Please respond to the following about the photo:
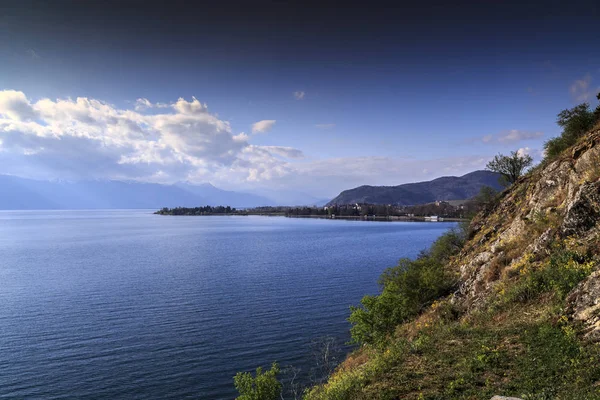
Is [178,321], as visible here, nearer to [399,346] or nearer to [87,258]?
[399,346]

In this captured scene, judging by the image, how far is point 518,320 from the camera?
16.3 m

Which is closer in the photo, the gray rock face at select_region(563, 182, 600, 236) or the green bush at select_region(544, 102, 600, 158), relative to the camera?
the gray rock face at select_region(563, 182, 600, 236)

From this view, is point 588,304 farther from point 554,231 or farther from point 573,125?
point 573,125

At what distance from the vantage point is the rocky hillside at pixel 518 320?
11758 millimetres

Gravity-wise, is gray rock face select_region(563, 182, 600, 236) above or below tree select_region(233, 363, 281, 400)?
above

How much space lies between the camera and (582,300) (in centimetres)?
1430

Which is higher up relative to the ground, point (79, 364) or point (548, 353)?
point (548, 353)

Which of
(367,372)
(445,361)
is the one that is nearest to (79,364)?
(367,372)

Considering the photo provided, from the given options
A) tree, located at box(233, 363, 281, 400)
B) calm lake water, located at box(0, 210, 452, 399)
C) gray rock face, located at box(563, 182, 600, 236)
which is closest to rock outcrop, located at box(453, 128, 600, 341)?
gray rock face, located at box(563, 182, 600, 236)

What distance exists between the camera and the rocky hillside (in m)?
11.8

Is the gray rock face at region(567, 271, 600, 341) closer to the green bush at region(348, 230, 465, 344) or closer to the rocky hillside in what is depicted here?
the rocky hillside

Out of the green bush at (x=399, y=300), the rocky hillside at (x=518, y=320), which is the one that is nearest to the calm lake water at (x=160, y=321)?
the green bush at (x=399, y=300)

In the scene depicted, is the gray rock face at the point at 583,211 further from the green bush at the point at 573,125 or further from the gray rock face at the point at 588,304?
the green bush at the point at 573,125

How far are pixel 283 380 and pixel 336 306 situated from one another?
70.2 ft
